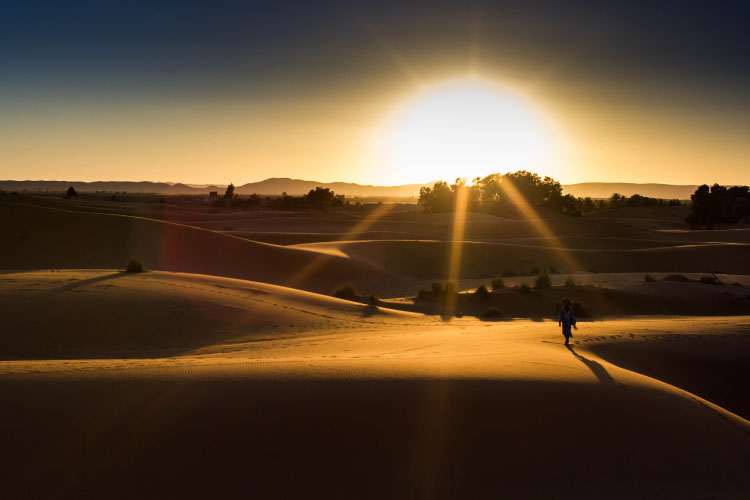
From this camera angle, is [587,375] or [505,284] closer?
[587,375]

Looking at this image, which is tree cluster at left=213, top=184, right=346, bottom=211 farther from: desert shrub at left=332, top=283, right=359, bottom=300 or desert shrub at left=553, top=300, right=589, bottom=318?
desert shrub at left=553, top=300, right=589, bottom=318

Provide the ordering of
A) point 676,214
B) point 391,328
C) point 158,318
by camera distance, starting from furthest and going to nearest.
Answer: point 676,214
point 391,328
point 158,318

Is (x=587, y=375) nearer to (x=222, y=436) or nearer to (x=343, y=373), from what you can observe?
(x=343, y=373)

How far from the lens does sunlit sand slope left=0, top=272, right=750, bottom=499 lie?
4270 millimetres

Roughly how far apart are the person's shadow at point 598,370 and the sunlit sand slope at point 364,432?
0.05 metres

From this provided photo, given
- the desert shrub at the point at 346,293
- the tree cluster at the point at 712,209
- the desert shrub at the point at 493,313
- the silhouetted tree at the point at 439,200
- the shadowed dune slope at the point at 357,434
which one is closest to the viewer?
the shadowed dune slope at the point at 357,434

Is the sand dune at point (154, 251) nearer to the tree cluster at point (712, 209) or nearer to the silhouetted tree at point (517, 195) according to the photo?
the silhouetted tree at point (517, 195)

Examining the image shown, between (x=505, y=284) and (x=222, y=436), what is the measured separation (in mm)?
18858

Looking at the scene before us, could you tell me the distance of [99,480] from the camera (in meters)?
4.11

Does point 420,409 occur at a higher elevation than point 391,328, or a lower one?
higher

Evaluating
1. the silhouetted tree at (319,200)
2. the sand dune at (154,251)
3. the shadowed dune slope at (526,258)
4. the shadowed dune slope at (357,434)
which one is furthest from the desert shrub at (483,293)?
the silhouetted tree at (319,200)

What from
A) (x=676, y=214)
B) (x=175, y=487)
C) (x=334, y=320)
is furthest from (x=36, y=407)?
(x=676, y=214)

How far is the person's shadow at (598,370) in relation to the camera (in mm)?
6449

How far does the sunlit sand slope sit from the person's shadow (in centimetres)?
5
